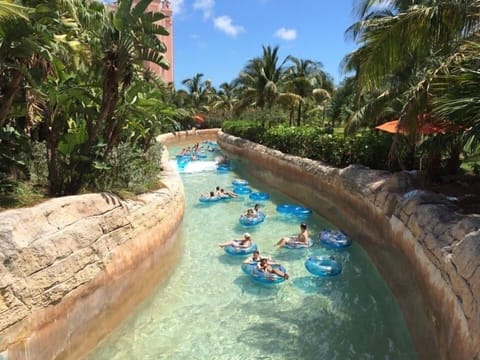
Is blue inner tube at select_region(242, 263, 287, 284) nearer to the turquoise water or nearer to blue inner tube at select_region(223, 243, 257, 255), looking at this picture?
the turquoise water

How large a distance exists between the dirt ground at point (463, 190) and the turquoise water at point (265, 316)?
2188 mm

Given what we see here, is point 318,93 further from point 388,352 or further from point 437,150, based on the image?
point 388,352

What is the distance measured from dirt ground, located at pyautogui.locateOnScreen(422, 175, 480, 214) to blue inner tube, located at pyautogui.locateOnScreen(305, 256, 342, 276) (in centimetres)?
270

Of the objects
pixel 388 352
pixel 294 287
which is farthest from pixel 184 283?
pixel 388 352

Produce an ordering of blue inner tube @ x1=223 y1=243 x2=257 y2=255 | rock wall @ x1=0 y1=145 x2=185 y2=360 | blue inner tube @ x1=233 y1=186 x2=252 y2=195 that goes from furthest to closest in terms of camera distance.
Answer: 1. blue inner tube @ x1=233 y1=186 x2=252 y2=195
2. blue inner tube @ x1=223 y1=243 x2=257 y2=255
3. rock wall @ x1=0 y1=145 x2=185 y2=360

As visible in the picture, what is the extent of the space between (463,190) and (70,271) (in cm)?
880

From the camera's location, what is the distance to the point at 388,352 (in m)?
5.89

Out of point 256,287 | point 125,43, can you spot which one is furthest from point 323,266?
point 125,43

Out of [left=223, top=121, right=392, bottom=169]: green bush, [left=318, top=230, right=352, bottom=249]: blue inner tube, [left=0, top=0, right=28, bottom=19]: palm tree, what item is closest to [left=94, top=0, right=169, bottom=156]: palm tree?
[left=0, top=0, right=28, bottom=19]: palm tree

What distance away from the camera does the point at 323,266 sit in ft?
28.3

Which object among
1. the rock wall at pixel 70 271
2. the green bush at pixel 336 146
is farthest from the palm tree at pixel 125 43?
the green bush at pixel 336 146

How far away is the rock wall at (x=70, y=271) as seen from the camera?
476 cm

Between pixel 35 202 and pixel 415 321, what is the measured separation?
5.97m

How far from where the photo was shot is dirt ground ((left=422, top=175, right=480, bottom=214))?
770 centimetres
